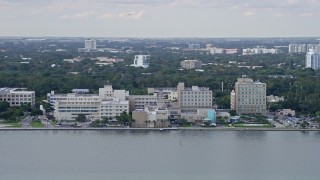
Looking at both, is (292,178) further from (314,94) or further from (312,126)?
(314,94)

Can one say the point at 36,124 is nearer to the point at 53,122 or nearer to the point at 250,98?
the point at 53,122

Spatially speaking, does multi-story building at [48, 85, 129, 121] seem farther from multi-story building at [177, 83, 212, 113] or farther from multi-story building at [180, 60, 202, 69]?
multi-story building at [180, 60, 202, 69]

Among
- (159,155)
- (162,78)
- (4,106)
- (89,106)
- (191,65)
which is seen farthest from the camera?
(191,65)

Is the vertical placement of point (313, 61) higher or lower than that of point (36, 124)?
higher

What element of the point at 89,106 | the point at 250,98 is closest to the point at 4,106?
the point at 89,106

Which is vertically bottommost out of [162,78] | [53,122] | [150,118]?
[53,122]

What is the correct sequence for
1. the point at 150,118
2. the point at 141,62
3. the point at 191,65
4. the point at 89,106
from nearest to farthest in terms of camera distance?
the point at 150,118, the point at 89,106, the point at 191,65, the point at 141,62

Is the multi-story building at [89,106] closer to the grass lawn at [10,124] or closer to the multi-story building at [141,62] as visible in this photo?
the grass lawn at [10,124]
